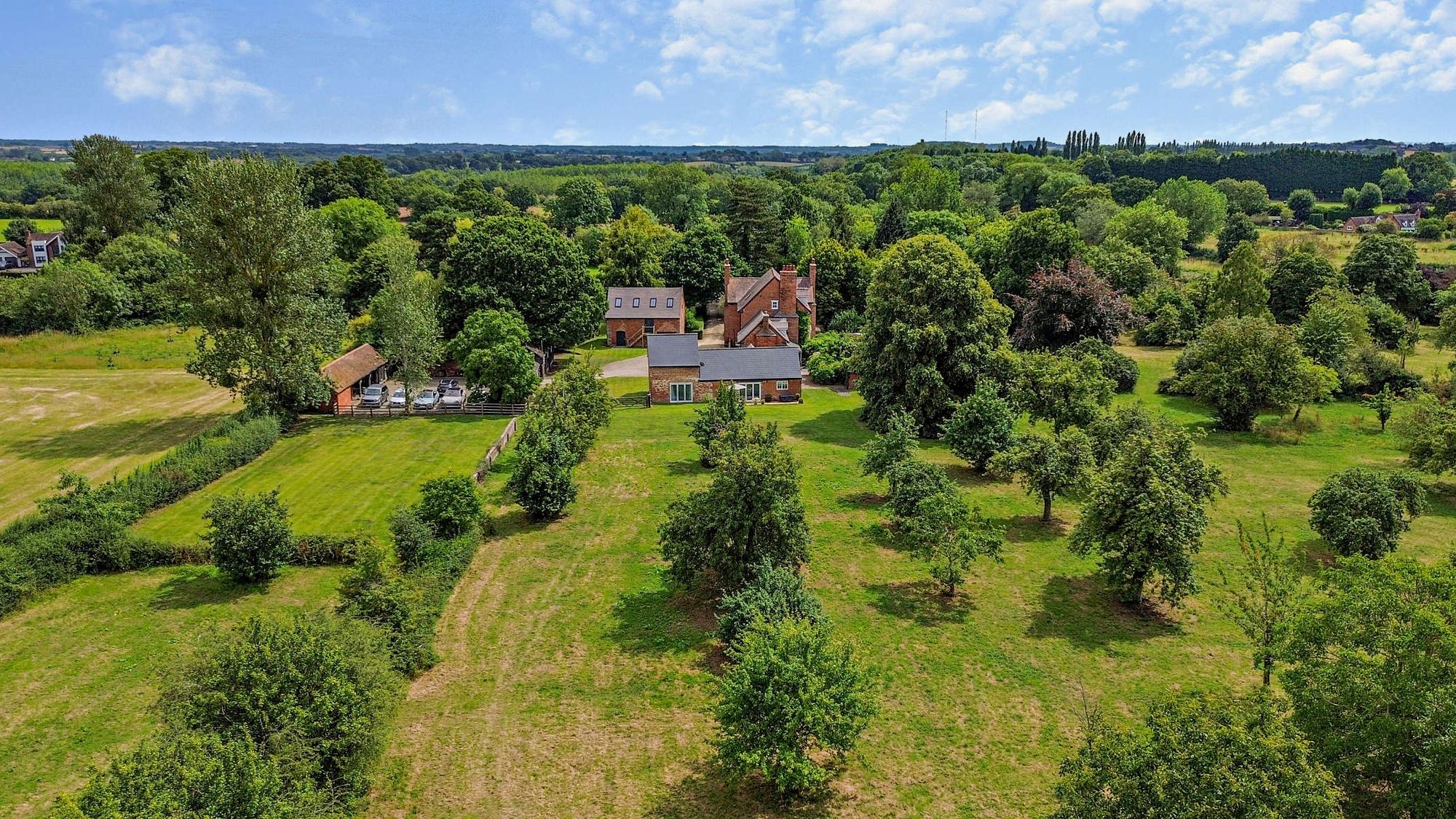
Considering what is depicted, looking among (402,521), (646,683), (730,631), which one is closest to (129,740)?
(402,521)

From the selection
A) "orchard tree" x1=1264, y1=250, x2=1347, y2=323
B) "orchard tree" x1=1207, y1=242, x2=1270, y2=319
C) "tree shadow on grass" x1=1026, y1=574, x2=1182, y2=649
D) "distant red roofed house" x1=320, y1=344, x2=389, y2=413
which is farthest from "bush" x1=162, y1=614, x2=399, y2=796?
"orchard tree" x1=1264, y1=250, x2=1347, y2=323

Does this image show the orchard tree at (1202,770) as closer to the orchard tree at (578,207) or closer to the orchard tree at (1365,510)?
the orchard tree at (1365,510)

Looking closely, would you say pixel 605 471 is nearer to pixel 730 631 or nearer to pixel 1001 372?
pixel 730 631

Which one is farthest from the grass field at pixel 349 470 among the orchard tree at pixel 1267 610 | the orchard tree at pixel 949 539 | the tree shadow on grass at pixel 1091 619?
the orchard tree at pixel 1267 610

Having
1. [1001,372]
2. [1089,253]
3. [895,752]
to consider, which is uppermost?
[1089,253]

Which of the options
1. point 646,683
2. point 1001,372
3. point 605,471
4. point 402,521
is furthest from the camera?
point 1001,372
